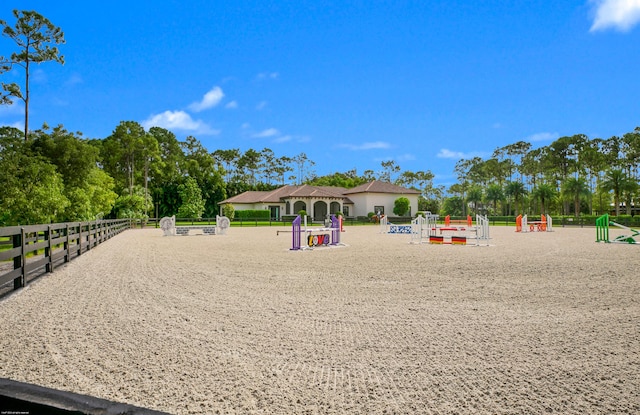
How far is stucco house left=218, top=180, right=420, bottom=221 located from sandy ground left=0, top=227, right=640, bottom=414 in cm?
4239

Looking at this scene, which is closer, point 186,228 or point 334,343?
point 334,343

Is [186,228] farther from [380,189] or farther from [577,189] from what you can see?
[577,189]

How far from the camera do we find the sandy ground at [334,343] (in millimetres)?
2914

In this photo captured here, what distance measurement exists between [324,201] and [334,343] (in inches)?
1867

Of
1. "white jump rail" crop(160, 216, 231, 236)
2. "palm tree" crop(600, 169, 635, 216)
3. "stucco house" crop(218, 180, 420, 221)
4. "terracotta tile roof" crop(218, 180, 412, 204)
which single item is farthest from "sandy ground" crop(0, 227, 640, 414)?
"palm tree" crop(600, 169, 635, 216)

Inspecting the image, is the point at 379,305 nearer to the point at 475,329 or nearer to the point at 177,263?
the point at 475,329

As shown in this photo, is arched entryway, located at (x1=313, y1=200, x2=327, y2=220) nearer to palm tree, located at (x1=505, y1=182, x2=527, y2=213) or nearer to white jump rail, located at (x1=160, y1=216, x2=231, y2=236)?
white jump rail, located at (x1=160, y1=216, x2=231, y2=236)

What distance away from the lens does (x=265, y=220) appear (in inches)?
1880

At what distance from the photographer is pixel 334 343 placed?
13.5 feet

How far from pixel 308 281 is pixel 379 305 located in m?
2.33

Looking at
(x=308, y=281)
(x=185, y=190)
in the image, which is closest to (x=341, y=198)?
(x=185, y=190)

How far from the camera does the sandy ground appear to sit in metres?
2.91

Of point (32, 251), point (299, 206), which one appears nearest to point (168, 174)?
point (299, 206)

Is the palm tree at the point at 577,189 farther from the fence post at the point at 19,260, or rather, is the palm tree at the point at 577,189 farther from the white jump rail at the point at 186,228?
the fence post at the point at 19,260
